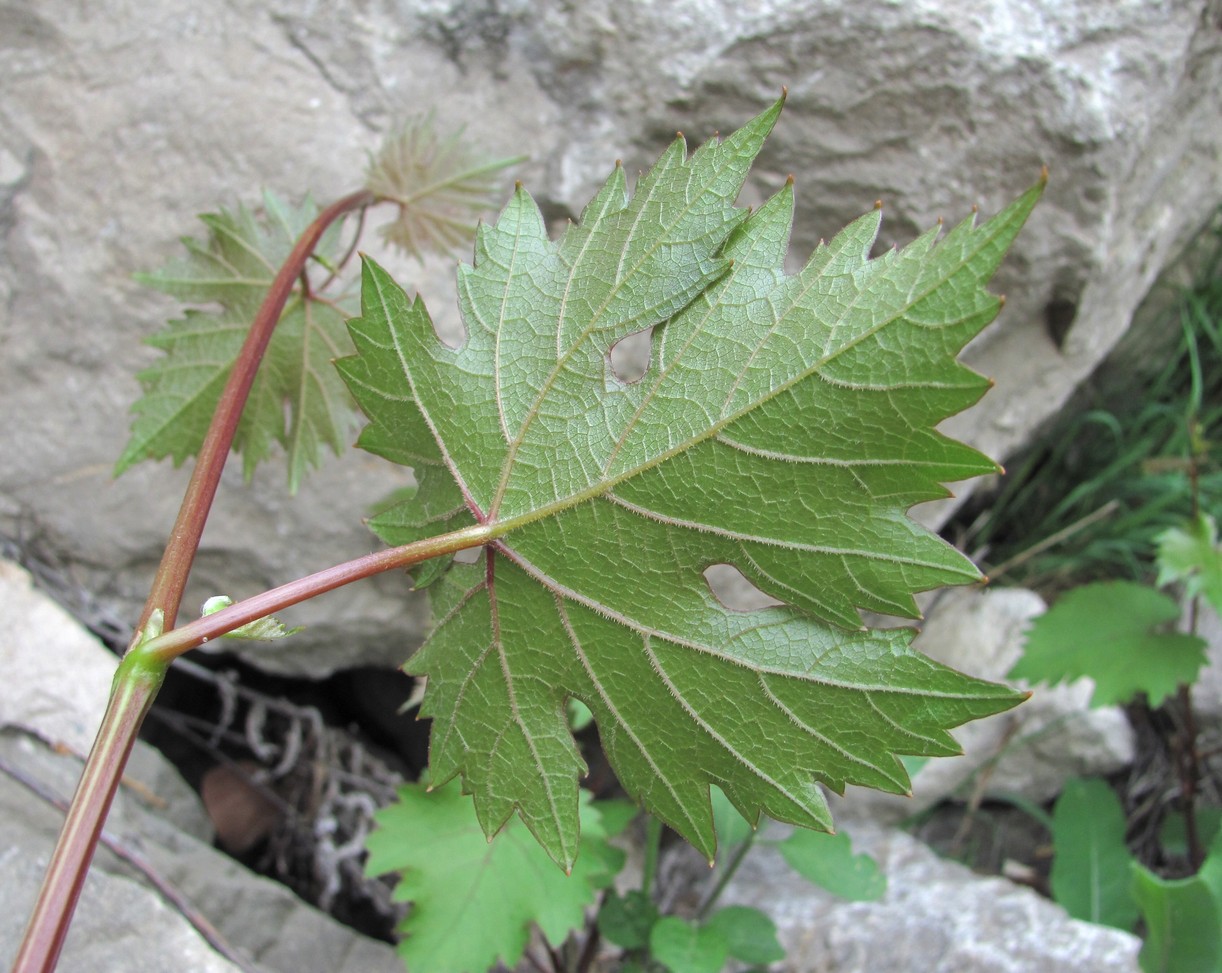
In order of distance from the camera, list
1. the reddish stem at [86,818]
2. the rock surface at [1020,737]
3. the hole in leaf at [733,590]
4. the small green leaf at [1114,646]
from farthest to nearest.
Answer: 1. the rock surface at [1020,737]
2. the hole in leaf at [733,590]
3. the small green leaf at [1114,646]
4. the reddish stem at [86,818]

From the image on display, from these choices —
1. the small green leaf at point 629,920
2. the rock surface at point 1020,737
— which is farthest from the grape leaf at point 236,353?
the rock surface at point 1020,737

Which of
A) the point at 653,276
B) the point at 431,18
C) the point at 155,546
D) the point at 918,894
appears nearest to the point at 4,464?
the point at 155,546

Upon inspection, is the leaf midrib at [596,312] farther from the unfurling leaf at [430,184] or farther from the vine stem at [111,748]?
the unfurling leaf at [430,184]

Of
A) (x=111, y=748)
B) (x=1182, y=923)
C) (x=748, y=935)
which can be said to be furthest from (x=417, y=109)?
(x=1182, y=923)

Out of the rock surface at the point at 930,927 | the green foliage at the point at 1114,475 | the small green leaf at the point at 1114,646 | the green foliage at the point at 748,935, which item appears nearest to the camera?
the green foliage at the point at 748,935

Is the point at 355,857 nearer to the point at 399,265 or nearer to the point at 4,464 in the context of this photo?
the point at 4,464

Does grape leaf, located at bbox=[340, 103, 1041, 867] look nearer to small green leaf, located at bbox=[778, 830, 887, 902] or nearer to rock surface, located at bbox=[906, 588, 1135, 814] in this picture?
small green leaf, located at bbox=[778, 830, 887, 902]
